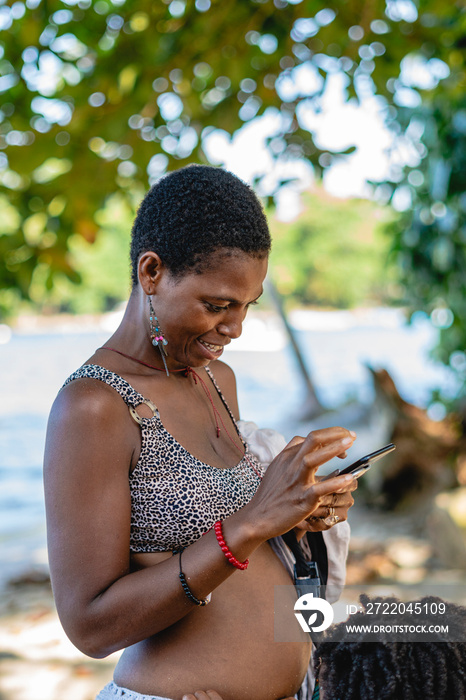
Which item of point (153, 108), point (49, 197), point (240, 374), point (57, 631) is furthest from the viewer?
point (240, 374)

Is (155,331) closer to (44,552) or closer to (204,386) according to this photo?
(204,386)

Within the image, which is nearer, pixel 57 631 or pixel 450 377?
pixel 57 631

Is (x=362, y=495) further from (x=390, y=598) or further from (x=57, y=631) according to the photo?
(x=390, y=598)

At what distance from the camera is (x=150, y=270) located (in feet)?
5.50

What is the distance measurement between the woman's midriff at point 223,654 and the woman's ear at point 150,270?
62 centimetres

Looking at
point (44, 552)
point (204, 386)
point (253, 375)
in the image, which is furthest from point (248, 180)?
point (253, 375)

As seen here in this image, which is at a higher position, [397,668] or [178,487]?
[178,487]

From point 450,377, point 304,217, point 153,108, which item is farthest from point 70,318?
point 153,108

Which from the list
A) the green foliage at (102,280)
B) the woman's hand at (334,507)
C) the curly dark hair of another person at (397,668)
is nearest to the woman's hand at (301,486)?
the woman's hand at (334,507)

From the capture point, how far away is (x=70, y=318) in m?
43.9

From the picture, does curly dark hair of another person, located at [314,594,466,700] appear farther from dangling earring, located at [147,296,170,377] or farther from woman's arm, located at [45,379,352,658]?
dangling earring, located at [147,296,170,377]

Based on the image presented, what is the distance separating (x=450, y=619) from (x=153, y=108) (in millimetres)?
2926

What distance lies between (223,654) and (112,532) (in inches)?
16.5

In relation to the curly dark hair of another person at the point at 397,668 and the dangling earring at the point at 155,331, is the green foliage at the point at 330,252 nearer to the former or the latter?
the dangling earring at the point at 155,331
